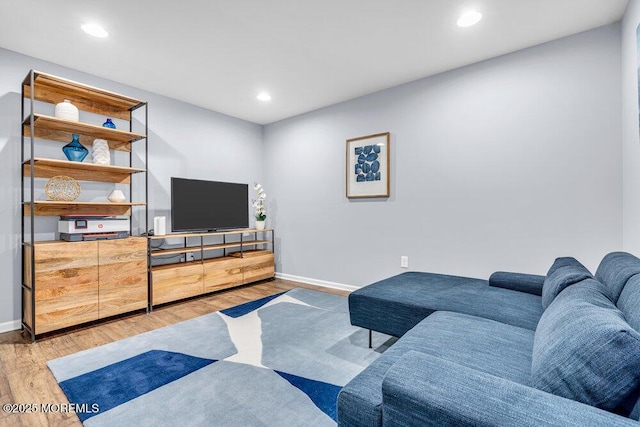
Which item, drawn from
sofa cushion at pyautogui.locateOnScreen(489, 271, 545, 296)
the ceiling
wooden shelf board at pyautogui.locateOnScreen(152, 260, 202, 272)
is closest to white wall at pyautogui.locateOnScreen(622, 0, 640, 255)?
the ceiling

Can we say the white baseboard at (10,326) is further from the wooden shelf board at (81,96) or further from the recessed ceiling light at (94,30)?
the recessed ceiling light at (94,30)

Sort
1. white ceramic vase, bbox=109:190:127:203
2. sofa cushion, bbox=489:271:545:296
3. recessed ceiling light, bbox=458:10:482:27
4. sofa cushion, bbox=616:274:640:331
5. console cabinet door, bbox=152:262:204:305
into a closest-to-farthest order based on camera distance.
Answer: sofa cushion, bbox=616:274:640:331
sofa cushion, bbox=489:271:545:296
recessed ceiling light, bbox=458:10:482:27
white ceramic vase, bbox=109:190:127:203
console cabinet door, bbox=152:262:204:305

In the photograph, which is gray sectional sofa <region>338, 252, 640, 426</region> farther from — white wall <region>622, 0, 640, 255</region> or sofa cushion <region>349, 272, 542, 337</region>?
white wall <region>622, 0, 640, 255</region>

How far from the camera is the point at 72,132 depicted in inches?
119

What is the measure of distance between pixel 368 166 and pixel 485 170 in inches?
51.4

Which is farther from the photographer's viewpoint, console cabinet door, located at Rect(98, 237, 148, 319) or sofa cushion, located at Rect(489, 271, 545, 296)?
console cabinet door, located at Rect(98, 237, 148, 319)

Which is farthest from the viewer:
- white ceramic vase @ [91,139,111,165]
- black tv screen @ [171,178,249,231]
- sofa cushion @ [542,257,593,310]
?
black tv screen @ [171,178,249,231]

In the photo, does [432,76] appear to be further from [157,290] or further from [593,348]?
[157,290]

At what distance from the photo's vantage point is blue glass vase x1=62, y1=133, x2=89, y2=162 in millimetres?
2818

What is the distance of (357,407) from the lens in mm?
1009

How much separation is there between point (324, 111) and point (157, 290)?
3.04 meters

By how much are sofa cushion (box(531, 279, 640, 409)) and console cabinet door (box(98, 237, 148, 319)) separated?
3.29 m

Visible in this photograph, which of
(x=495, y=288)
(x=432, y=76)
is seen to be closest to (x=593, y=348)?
(x=495, y=288)

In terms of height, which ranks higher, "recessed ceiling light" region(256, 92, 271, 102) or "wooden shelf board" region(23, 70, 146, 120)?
"recessed ceiling light" region(256, 92, 271, 102)
